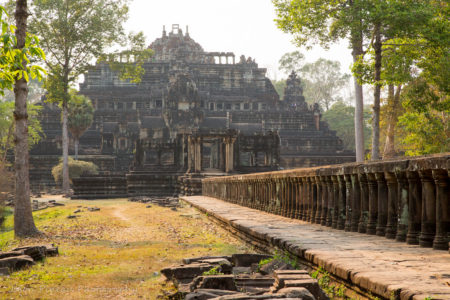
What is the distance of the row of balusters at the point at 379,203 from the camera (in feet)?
12.9

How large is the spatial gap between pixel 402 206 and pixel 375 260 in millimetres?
1102

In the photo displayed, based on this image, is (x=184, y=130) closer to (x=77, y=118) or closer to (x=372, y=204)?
(x=77, y=118)

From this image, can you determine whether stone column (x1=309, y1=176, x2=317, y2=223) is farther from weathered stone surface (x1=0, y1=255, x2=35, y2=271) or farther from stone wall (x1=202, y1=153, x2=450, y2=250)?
weathered stone surface (x1=0, y1=255, x2=35, y2=271)

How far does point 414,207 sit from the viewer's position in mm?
4277

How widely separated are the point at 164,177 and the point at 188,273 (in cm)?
2375

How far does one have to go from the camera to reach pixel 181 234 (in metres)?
8.84

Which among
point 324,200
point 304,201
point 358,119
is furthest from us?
point 358,119

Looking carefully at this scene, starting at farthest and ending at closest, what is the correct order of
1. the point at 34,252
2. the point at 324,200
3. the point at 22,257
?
the point at 324,200 → the point at 34,252 → the point at 22,257

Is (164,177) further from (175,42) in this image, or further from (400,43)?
(175,42)

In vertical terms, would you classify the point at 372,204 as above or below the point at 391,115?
below

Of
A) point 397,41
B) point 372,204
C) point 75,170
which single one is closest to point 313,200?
point 372,204

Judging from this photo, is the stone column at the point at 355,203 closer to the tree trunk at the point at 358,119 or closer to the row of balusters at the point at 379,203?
the row of balusters at the point at 379,203

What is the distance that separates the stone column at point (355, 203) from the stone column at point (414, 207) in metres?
1.09

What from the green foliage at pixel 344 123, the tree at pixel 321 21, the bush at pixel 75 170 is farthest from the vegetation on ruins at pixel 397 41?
the green foliage at pixel 344 123
